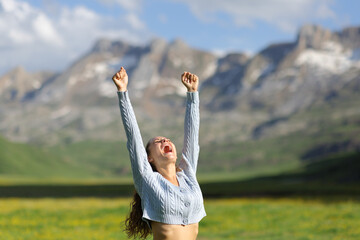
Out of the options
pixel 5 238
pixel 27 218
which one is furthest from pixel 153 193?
pixel 27 218

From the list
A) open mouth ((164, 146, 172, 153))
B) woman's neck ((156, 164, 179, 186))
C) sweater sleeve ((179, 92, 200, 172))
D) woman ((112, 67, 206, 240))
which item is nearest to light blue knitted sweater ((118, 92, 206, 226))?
woman ((112, 67, 206, 240))

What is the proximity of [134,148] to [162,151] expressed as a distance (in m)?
0.51

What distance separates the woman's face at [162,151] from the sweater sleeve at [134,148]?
30 cm

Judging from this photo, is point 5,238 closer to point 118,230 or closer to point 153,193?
point 118,230

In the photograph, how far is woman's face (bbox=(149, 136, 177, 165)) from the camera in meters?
8.19

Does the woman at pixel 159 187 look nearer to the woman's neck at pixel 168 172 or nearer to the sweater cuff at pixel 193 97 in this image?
the woman's neck at pixel 168 172

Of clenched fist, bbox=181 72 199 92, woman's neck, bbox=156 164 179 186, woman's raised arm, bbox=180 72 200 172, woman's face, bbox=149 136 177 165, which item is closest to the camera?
woman's face, bbox=149 136 177 165

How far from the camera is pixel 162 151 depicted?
27.0 ft

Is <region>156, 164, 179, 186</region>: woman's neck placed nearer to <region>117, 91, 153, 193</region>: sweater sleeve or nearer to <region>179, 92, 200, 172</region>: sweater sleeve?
<region>117, 91, 153, 193</region>: sweater sleeve

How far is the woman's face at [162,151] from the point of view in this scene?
8188 millimetres

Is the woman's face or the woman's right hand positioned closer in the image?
the woman's right hand

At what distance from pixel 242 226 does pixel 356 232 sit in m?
7.18

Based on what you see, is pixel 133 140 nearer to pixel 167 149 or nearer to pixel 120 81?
pixel 167 149

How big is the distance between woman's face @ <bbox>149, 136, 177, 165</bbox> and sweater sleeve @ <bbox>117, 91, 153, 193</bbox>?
30 centimetres
